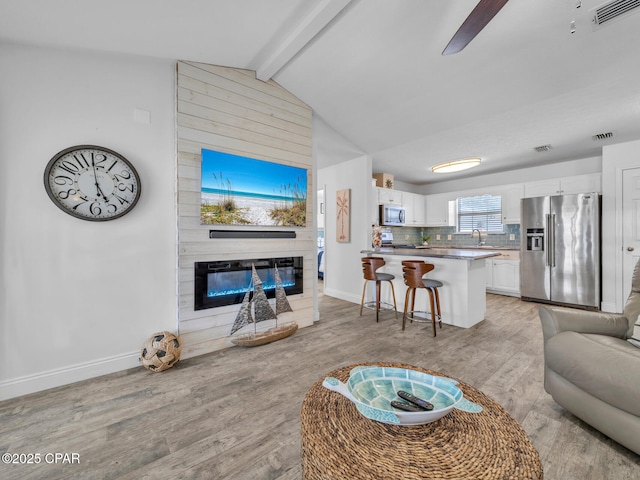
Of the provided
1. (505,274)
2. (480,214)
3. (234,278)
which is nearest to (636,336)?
(234,278)

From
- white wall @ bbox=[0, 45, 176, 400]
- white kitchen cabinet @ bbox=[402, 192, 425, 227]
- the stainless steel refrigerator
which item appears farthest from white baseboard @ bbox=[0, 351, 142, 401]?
the stainless steel refrigerator

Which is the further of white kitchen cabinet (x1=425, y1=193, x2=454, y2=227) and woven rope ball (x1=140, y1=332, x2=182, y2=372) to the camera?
white kitchen cabinet (x1=425, y1=193, x2=454, y2=227)

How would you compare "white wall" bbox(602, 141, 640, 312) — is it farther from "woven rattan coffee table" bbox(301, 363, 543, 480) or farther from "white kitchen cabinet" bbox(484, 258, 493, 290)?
"woven rattan coffee table" bbox(301, 363, 543, 480)

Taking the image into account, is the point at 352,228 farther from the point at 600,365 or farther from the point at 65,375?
the point at 65,375

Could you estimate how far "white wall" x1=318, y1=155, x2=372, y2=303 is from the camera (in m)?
4.44

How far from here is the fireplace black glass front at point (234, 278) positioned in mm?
2680

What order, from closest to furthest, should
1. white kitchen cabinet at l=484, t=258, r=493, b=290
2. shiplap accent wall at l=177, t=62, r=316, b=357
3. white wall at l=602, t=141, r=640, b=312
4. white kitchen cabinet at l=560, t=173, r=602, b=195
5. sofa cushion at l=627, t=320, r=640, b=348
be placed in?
sofa cushion at l=627, t=320, r=640, b=348, shiplap accent wall at l=177, t=62, r=316, b=357, white wall at l=602, t=141, r=640, b=312, white kitchen cabinet at l=560, t=173, r=602, b=195, white kitchen cabinet at l=484, t=258, r=493, b=290

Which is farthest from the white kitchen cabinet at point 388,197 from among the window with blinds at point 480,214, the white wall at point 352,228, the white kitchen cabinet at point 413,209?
the window with blinds at point 480,214

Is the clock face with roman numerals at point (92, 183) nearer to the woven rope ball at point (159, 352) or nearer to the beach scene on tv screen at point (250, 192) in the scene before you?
the beach scene on tv screen at point (250, 192)

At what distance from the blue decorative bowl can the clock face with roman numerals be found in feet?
7.58

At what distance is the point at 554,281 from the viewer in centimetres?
436

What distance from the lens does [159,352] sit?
229cm

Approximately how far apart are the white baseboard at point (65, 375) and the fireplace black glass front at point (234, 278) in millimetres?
713

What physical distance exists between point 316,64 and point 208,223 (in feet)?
6.52
